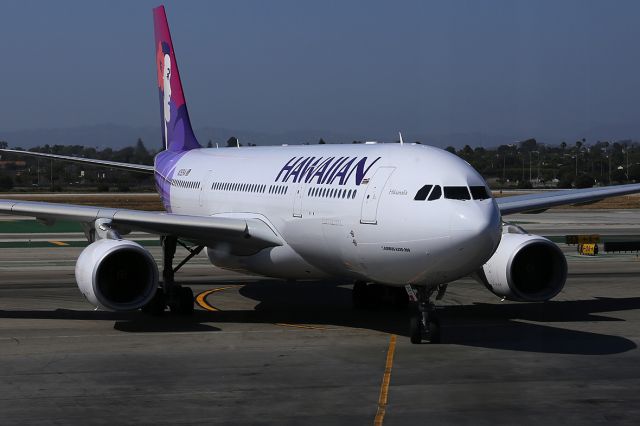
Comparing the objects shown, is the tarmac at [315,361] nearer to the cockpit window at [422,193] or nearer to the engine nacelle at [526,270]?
the engine nacelle at [526,270]

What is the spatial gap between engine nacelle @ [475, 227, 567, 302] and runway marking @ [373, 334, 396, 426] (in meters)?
3.08

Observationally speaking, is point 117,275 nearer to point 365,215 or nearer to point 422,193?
point 365,215

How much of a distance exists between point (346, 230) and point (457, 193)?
96.5 inches

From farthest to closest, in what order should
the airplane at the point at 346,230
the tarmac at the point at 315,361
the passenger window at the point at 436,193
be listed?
1. the passenger window at the point at 436,193
2. the airplane at the point at 346,230
3. the tarmac at the point at 315,361

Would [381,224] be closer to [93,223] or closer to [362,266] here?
[362,266]

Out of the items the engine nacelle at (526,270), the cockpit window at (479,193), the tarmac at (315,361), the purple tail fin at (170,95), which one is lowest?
the tarmac at (315,361)

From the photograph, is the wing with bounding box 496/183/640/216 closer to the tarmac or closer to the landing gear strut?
the tarmac

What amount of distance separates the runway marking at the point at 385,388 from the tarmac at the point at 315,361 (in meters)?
0.04

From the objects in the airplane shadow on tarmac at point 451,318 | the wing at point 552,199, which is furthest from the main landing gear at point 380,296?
the wing at point 552,199

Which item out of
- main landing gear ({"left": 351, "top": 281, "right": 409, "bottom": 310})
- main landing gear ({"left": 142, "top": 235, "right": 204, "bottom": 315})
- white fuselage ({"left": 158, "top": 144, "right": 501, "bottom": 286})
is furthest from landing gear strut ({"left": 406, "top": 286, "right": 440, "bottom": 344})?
main landing gear ({"left": 142, "top": 235, "right": 204, "bottom": 315})

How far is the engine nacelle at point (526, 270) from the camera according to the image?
826 inches

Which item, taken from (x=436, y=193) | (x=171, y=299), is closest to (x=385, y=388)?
(x=436, y=193)

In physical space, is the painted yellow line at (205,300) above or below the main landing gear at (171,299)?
below

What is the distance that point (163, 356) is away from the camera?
58.5ft
